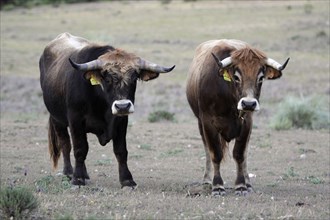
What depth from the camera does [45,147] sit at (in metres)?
17.8

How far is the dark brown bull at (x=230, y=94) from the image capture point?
437 inches

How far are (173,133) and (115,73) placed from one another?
A: 913cm

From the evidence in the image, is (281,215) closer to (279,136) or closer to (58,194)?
(58,194)

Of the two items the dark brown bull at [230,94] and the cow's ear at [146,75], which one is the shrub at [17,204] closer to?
the dark brown bull at [230,94]

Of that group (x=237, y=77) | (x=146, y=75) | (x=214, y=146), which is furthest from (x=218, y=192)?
(x=146, y=75)

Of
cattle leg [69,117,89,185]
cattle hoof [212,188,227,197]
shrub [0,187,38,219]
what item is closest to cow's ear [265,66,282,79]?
cattle hoof [212,188,227,197]

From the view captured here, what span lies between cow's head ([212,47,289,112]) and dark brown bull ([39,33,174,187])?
107 cm

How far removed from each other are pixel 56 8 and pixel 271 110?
3931 centimetres

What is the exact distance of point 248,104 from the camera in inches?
421

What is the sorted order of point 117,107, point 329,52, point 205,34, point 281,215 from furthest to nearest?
point 205,34, point 329,52, point 117,107, point 281,215

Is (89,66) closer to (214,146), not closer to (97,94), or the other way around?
(97,94)

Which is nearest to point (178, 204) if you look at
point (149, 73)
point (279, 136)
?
point (149, 73)

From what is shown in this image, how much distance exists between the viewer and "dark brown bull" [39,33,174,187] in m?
11.5

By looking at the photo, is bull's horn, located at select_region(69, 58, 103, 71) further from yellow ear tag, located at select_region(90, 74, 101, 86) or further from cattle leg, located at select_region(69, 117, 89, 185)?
cattle leg, located at select_region(69, 117, 89, 185)
